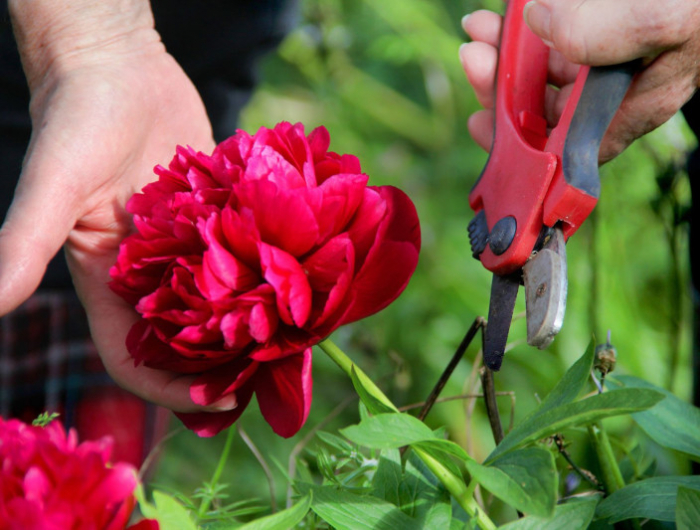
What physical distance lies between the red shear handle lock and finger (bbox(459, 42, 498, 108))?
0.20 ft

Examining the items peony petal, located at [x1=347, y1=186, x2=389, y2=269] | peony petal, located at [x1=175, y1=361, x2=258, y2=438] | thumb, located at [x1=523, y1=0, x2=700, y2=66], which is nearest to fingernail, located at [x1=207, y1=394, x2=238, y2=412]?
peony petal, located at [x1=175, y1=361, x2=258, y2=438]

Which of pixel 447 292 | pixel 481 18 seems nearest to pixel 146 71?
pixel 481 18

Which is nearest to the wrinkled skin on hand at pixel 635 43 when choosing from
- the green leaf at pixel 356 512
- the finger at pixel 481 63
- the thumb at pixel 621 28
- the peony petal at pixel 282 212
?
the thumb at pixel 621 28

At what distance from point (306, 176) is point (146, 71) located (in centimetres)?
38

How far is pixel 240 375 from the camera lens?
0.40 m

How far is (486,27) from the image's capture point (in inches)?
26.2

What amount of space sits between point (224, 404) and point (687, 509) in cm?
26

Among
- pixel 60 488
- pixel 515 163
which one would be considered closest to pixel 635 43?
pixel 515 163

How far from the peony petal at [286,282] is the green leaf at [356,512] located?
0.10 meters

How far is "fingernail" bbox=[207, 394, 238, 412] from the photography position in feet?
1.39

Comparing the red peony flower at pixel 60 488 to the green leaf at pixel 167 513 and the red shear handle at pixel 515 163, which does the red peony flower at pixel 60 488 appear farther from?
the red shear handle at pixel 515 163

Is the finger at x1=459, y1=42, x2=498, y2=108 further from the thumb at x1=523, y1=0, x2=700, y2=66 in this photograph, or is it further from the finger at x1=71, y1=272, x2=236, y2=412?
the finger at x1=71, y1=272, x2=236, y2=412

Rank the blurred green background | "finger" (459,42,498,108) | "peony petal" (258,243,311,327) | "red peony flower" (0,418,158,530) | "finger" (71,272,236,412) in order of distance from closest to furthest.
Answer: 1. "red peony flower" (0,418,158,530)
2. "peony petal" (258,243,311,327)
3. "finger" (71,272,236,412)
4. "finger" (459,42,498,108)
5. the blurred green background

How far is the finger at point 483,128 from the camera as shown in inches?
27.0
